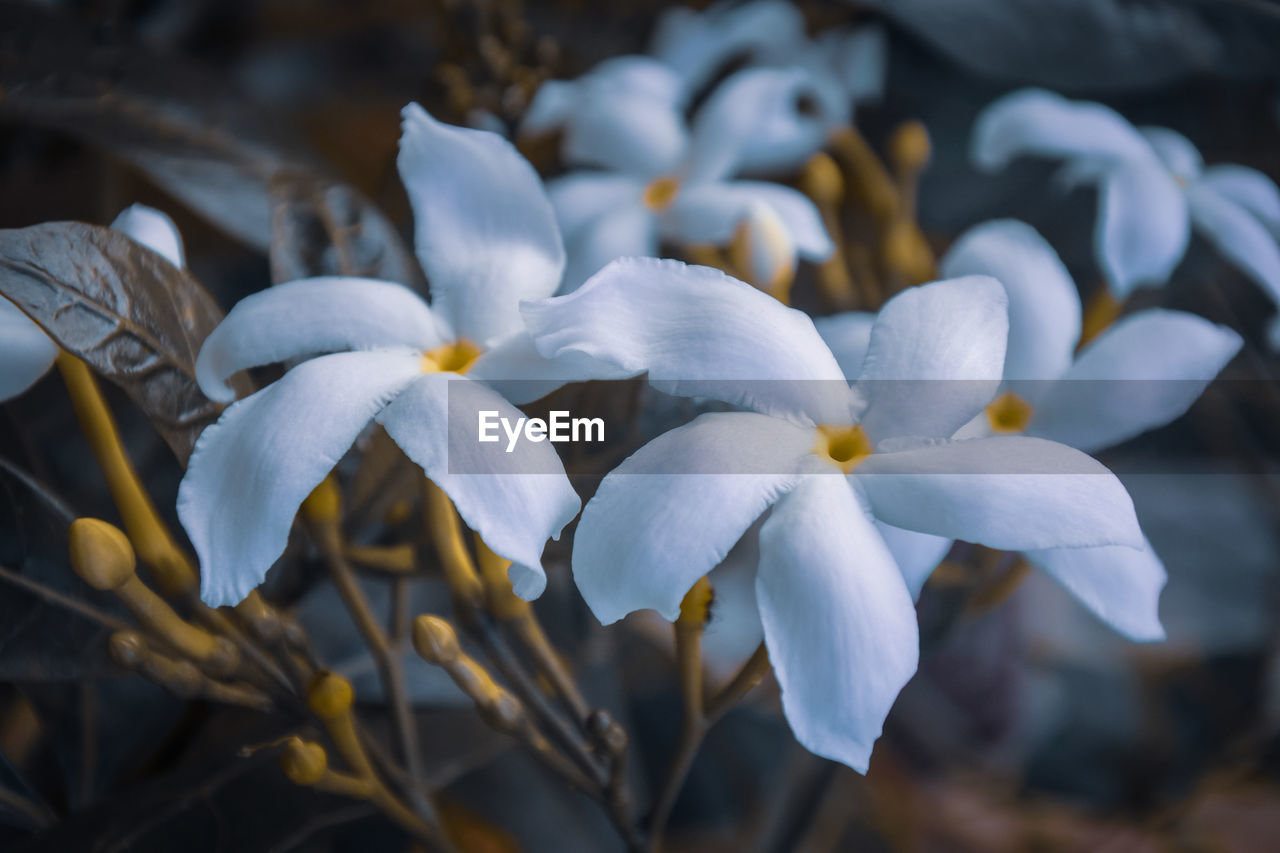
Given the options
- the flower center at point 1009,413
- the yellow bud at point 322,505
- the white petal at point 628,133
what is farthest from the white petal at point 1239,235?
the yellow bud at point 322,505

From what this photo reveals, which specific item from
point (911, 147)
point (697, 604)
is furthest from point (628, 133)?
point (697, 604)

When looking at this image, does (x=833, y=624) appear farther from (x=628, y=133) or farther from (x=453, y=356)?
(x=628, y=133)

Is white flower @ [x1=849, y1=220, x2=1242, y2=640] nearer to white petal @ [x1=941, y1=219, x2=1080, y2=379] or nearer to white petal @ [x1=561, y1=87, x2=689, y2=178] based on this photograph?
white petal @ [x1=941, y1=219, x2=1080, y2=379]

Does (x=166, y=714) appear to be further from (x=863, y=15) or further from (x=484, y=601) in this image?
(x=863, y=15)

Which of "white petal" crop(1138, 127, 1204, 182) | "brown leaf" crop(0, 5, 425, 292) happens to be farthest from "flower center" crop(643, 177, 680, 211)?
"white petal" crop(1138, 127, 1204, 182)

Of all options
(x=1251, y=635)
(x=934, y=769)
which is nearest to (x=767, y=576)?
(x=934, y=769)

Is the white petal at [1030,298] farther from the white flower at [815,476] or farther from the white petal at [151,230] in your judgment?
the white petal at [151,230]
